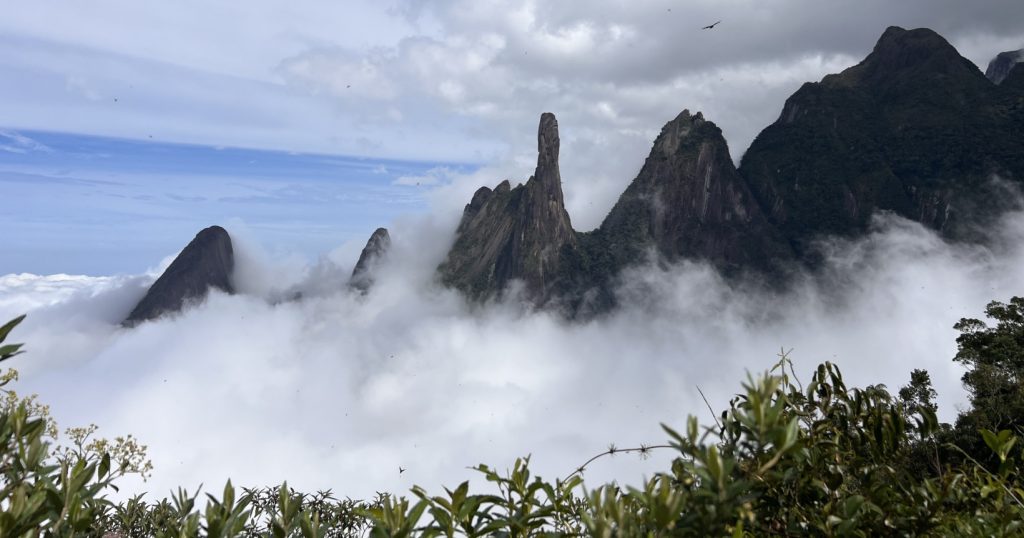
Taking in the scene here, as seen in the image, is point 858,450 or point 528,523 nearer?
point 528,523

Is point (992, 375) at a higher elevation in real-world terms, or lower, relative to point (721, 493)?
lower

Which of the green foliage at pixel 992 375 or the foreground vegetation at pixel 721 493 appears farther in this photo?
the green foliage at pixel 992 375

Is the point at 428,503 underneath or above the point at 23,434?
underneath

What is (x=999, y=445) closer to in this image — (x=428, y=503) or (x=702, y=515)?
(x=702, y=515)

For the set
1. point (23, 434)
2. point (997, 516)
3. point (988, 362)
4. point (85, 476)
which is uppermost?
point (23, 434)

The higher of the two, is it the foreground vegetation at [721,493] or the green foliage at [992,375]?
the foreground vegetation at [721,493]

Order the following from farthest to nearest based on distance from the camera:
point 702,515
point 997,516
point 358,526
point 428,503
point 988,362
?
point 988,362 → point 358,526 → point 997,516 → point 428,503 → point 702,515

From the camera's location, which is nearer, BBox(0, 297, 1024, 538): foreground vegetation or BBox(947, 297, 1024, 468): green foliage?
BBox(0, 297, 1024, 538): foreground vegetation

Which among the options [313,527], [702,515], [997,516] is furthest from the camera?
[997,516]

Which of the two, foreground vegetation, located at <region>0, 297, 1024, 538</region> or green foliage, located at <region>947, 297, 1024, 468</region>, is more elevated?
foreground vegetation, located at <region>0, 297, 1024, 538</region>

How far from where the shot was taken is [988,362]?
3962cm

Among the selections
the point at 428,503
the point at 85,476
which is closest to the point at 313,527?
the point at 428,503

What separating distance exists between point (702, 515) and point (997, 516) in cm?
287

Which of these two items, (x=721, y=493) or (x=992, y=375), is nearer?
(x=721, y=493)
